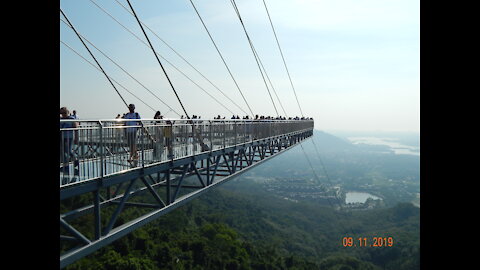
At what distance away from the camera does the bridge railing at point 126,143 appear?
6180mm

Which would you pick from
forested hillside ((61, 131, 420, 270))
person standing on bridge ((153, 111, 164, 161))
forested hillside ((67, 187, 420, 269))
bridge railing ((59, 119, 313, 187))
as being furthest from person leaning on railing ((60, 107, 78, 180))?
forested hillside ((67, 187, 420, 269))

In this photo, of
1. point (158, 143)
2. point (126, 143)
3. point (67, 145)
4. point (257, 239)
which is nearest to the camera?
point (67, 145)

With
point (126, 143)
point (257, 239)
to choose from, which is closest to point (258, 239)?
point (257, 239)

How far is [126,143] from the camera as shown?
24.8 ft

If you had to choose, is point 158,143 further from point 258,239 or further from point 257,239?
point 258,239

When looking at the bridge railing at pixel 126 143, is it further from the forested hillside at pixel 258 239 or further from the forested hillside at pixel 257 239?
the forested hillside at pixel 258 239

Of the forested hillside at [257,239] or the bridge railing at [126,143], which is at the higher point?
the bridge railing at [126,143]

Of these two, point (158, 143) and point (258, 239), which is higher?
point (158, 143)

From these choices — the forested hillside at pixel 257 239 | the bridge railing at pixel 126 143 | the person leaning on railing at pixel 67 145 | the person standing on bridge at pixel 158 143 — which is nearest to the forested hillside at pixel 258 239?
the forested hillside at pixel 257 239

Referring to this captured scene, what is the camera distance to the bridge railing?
6.18 metres
